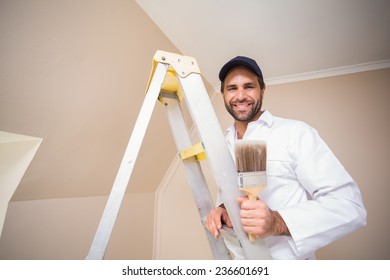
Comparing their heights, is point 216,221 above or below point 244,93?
below

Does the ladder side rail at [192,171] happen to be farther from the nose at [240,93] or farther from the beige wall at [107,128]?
the beige wall at [107,128]

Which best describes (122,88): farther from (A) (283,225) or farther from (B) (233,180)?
(A) (283,225)

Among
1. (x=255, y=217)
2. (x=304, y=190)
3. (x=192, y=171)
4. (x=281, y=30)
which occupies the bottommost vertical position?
(x=255, y=217)

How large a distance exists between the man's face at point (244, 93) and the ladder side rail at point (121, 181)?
0.49 meters

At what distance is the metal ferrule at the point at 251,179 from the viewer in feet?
1.85

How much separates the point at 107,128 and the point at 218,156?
2.67 ft

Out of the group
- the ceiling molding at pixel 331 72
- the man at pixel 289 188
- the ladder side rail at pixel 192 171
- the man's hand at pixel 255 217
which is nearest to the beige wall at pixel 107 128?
the ceiling molding at pixel 331 72

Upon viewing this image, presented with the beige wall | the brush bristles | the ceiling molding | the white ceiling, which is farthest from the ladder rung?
the ceiling molding

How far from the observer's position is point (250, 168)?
0.58 m

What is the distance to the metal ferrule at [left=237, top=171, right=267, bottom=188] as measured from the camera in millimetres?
563

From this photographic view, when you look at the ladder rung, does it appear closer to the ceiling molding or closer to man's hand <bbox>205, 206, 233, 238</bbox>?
man's hand <bbox>205, 206, 233, 238</bbox>

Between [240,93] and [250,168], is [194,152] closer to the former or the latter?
[250,168]

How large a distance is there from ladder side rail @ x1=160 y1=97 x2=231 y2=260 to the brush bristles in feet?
0.96

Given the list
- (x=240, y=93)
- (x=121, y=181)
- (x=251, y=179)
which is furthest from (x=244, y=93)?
(x=121, y=181)
